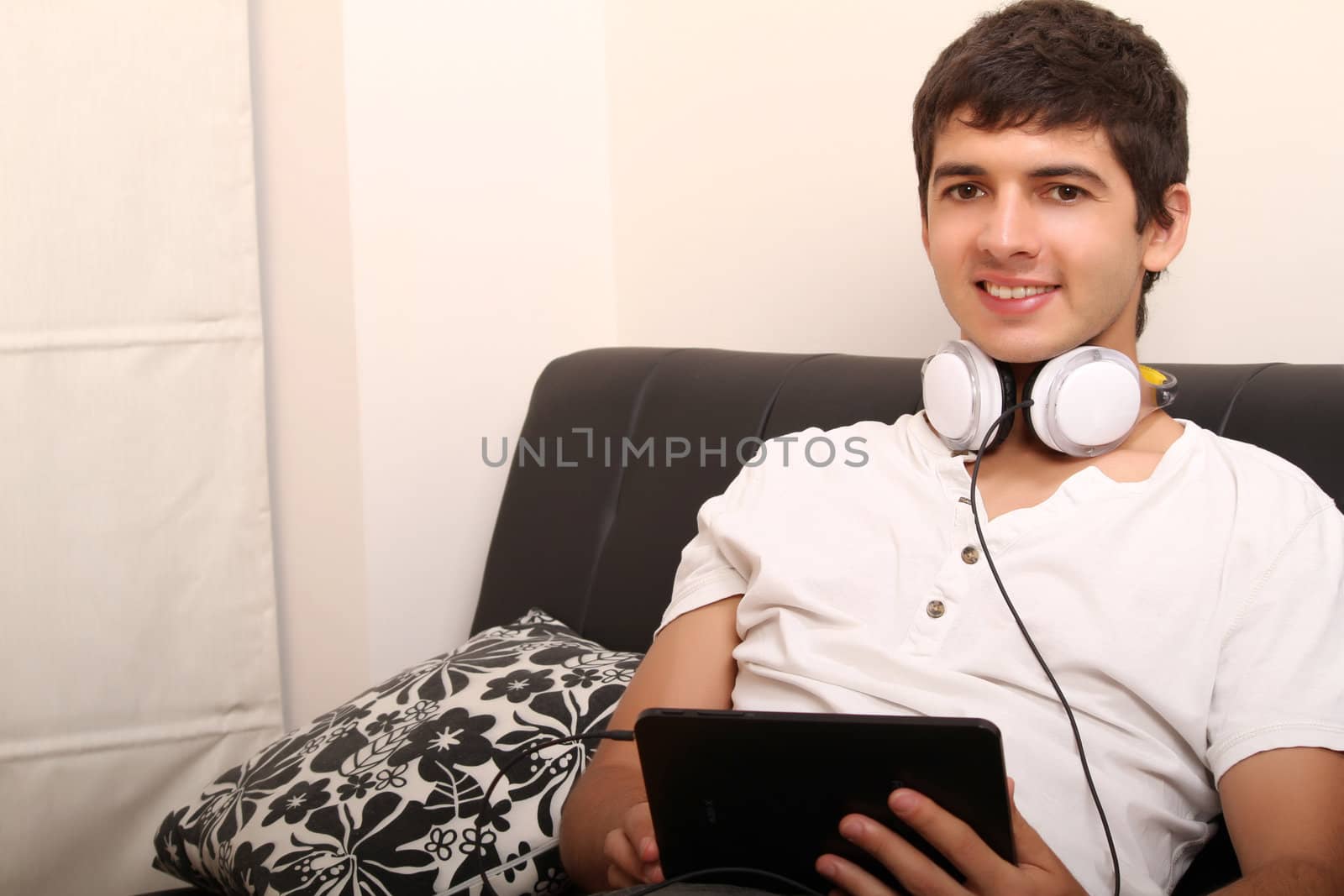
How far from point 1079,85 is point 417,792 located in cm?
92

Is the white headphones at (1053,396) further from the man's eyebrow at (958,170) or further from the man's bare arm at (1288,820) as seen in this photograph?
the man's bare arm at (1288,820)

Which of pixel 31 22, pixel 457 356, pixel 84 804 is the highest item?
pixel 31 22

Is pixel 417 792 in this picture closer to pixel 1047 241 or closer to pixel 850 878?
pixel 850 878

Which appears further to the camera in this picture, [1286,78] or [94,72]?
[94,72]

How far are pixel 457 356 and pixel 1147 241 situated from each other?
3.82 ft

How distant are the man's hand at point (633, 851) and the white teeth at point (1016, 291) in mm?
555

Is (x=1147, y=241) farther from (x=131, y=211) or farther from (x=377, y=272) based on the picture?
(x=131, y=211)

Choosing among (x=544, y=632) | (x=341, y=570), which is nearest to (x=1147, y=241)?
(x=544, y=632)

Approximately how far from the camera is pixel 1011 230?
3.64 ft

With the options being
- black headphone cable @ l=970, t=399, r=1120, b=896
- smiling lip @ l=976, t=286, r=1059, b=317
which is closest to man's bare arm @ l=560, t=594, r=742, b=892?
black headphone cable @ l=970, t=399, r=1120, b=896

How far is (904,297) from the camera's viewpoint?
1.79m

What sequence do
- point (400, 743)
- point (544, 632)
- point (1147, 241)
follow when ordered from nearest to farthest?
1. point (1147, 241)
2. point (400, 743)
3. point (544, 632)

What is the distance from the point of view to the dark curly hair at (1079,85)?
1.10 m

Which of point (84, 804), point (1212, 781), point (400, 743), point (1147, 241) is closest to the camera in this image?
point (1212, 781)
